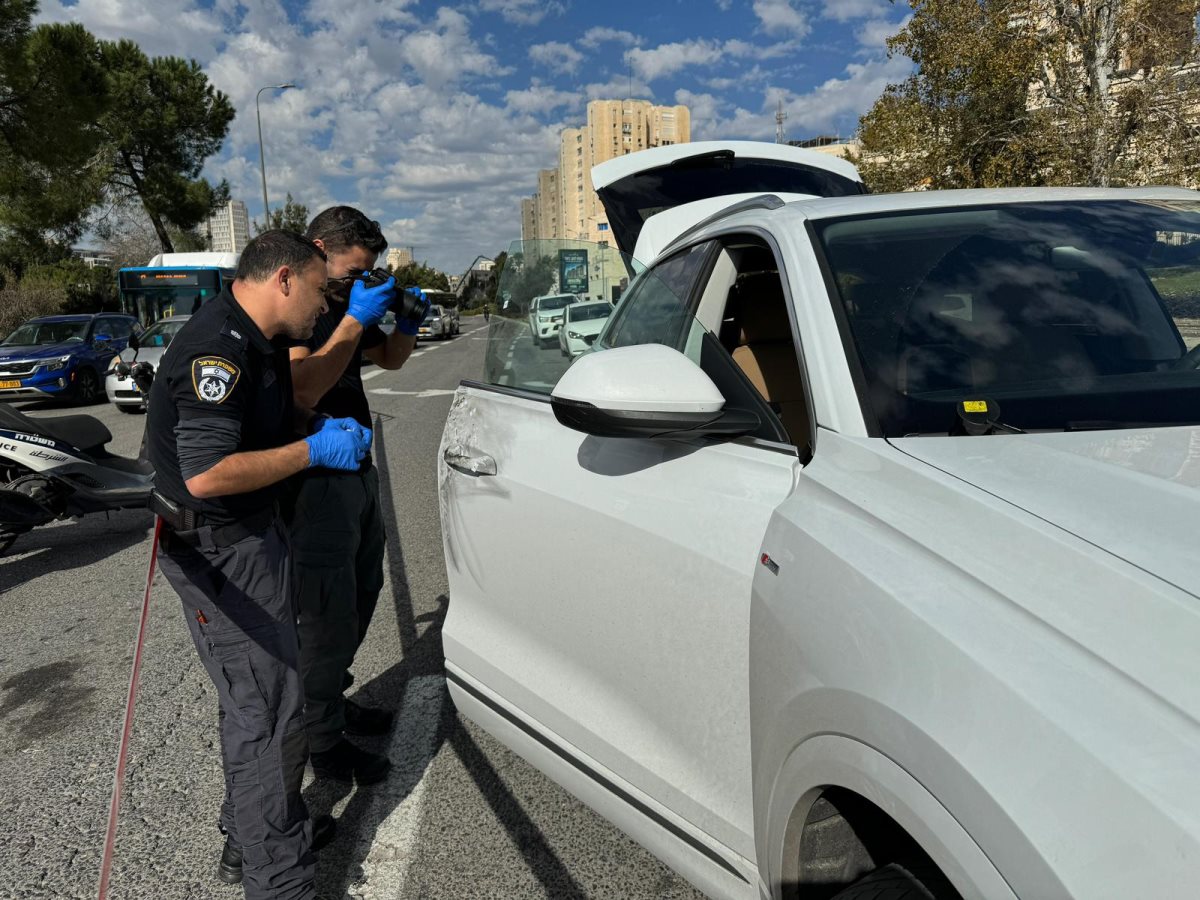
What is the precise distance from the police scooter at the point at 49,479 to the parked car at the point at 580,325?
13.1ft

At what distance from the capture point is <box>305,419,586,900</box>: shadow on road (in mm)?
2625

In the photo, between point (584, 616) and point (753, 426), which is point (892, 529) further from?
point (584, 616)

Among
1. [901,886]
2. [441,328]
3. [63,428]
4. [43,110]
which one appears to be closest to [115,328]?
[43,110]

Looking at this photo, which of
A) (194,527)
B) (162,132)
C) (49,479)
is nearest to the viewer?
(194,527)

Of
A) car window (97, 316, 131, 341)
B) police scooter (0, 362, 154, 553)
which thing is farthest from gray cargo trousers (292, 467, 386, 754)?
car window (97, 316, 131, 341)

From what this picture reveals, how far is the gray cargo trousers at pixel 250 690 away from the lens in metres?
2.30

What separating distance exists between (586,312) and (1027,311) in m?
1.71

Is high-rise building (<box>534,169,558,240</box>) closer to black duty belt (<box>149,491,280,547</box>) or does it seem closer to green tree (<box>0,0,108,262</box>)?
green tree (<box>0,0,108,262</box>)

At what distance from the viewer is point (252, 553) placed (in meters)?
2.34

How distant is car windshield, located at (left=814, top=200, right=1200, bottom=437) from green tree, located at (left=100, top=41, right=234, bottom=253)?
39606 mm

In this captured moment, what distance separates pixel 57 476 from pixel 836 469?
242 inches

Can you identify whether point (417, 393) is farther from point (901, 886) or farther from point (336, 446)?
point (901, 886)

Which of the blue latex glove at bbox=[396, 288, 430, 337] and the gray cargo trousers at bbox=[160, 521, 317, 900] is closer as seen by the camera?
the gray cargo trousers at bbox=[160, 521, 317, 900]

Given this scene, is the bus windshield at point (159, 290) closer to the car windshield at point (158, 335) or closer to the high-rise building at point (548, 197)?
the car windshield at point (158, 335)
